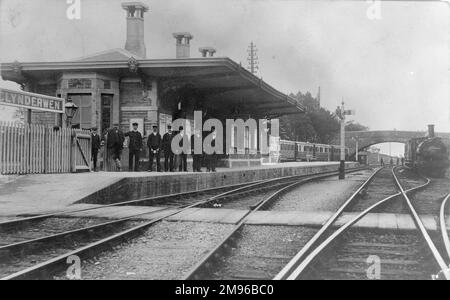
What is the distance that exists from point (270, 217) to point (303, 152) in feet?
118

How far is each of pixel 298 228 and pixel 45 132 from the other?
747 cm

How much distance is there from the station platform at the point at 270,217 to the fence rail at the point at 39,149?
10.1 ft

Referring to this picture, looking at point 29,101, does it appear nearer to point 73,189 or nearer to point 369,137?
point 73,189

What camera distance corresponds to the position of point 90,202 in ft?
33.4

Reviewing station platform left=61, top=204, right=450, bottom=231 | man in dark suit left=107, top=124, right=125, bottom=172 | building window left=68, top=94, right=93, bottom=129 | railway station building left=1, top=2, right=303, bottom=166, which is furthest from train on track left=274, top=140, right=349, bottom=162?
station platform left=61, top=204, right=450, bottom=231

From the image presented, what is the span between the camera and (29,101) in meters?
11.6

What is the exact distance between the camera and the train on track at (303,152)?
36.2 m

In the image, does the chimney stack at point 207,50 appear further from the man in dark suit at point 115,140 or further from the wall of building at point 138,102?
the man in dark suit at point 115,140

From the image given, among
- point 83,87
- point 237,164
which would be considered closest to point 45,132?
point 83,87

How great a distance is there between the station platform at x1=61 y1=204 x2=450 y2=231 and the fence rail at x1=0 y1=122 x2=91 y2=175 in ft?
10.1

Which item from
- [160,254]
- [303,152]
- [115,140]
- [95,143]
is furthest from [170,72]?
[303,152]

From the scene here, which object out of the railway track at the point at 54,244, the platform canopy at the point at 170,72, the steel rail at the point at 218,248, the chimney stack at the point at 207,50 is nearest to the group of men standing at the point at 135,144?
the platform canopy at the point at 170,72

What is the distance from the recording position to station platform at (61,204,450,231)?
7.46m

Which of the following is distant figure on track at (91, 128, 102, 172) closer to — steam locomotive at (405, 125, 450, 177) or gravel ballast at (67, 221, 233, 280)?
gravel ballast at (67, 221, 233, 280)
